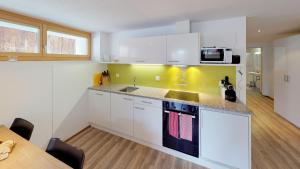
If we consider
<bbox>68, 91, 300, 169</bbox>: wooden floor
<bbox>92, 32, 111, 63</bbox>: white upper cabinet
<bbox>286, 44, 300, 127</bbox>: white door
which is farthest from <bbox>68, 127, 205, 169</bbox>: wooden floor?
<bbox>286, 44, 300, 127</bbox>: white door

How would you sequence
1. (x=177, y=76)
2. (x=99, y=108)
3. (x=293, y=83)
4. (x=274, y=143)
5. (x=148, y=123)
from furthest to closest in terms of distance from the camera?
1. (x=293, y=83)
2. (x=99, y=108)
3. (x=177, y=76)
4. (x=274, y=143)
5. (x=148, y=123)

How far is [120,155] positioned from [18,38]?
7.98 feet

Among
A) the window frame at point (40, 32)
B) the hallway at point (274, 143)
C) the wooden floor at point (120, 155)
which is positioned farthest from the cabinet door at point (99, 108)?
the hallway at point (274, 143)

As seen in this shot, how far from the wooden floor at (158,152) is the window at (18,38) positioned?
5.95ft

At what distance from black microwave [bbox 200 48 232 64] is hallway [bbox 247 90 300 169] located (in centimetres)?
161

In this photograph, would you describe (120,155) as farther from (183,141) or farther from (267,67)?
(267,67)

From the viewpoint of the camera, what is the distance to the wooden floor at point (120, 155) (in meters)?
2.24

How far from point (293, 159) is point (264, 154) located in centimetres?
37

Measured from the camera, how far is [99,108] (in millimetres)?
3320

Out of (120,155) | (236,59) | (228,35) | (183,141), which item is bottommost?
(120,155)

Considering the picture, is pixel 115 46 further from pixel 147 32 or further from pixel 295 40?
pixel 295 40

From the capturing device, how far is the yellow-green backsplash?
2.71 metres

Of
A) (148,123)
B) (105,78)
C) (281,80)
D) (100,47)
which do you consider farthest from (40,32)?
(281,80)

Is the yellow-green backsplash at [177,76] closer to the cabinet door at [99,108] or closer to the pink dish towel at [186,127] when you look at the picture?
the cabinet door at [99,108]
